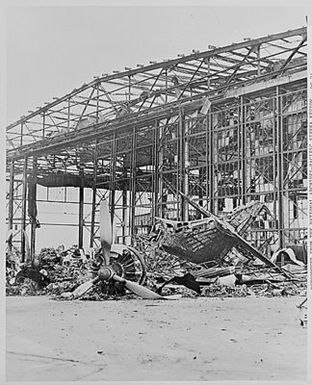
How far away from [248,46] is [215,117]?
2521 mm

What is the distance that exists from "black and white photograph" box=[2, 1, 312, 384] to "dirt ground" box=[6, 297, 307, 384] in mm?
28

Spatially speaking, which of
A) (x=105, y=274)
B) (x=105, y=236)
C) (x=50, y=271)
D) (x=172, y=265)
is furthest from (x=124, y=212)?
(x=105, y=274)

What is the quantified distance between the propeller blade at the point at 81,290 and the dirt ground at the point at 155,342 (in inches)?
27.8

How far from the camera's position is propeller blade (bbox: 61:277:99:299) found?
36.6 ft

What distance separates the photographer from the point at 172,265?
12500mm

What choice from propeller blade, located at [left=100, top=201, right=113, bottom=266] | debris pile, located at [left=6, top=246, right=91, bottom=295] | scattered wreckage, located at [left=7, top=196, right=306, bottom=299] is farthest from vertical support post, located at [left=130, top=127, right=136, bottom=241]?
propeller blade, located at [left=100, top=201, right=113, bottom=266]

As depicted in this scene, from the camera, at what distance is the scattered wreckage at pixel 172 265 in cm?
1127

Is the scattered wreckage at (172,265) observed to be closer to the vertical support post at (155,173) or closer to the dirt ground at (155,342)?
the dirt ground at (155,342)

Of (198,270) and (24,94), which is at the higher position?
(24,94)

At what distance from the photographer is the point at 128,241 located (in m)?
14.1

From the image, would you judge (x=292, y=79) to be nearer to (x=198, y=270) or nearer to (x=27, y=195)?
(x=198, y=270)

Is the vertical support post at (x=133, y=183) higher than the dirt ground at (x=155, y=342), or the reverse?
the vertical support post at (x=133, y=183)

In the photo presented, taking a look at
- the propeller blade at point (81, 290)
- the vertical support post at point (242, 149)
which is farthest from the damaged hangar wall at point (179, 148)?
the propeller blade at point (81, 290)

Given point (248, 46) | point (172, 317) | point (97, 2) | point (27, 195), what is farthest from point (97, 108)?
point (172, 317)
